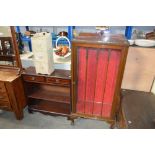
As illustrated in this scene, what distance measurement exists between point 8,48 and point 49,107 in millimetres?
983

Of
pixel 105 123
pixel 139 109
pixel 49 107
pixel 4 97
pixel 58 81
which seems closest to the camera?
pixel 139 109

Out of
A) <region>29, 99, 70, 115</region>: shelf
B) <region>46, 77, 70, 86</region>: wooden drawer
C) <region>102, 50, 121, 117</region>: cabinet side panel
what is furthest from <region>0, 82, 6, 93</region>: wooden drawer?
<region>102, 50, 121, 117</region>: cabinet side panel

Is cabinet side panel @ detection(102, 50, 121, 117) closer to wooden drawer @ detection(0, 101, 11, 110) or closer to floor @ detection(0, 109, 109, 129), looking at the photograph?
floor @ detection(0, 109, 109, 129)

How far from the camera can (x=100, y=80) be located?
5.22 feet

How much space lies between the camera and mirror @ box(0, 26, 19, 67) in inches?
63.6

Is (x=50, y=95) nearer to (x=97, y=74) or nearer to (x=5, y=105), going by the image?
(x=5, y=105)

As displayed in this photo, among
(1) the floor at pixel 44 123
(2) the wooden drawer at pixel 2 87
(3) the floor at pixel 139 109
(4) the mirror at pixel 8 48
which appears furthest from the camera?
(1) the floor at pixel 44 123

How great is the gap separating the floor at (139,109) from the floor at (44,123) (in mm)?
564

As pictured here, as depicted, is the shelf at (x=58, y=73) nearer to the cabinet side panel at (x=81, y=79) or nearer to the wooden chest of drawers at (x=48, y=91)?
the wooden chest of drawers at (x=48, y=91)

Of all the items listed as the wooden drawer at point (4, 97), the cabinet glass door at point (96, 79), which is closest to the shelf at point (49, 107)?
the cabinet glass door at point (96, 79)

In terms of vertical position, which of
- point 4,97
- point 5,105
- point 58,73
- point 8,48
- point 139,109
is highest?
point 8,48

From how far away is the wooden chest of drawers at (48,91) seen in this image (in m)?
1.73

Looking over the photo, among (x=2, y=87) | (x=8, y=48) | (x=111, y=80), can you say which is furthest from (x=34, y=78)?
(x=111, y=80)
